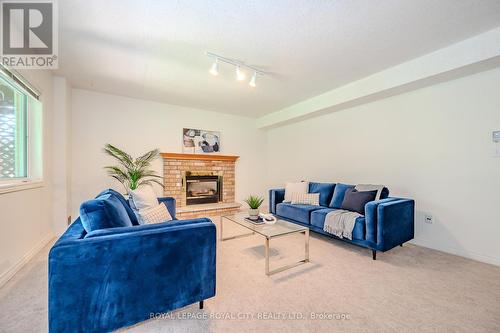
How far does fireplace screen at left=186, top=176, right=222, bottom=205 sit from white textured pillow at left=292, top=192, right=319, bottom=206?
2091 millimetres

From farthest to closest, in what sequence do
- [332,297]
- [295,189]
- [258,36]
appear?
[295,189] < [258,36] < [332,297]

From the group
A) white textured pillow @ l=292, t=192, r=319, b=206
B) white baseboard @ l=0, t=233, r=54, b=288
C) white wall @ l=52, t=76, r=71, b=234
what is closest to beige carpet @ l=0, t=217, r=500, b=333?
white baseboard @ l=0, t=233, r=54, b=288

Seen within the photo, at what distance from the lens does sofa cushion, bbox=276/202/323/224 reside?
347 cm

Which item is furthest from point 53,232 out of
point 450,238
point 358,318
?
point 450,238

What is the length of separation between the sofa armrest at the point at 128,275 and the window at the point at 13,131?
6.37ft

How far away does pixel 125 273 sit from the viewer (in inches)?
53.9

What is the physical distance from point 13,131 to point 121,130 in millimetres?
1849

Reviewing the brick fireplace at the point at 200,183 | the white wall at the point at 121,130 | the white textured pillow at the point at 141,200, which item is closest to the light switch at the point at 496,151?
the white textured pillow at the point at 141,200

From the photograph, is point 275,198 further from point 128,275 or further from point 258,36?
point 128,275

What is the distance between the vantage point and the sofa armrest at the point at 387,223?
2.54 metres

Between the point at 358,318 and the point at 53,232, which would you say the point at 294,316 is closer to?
the point at 358,318

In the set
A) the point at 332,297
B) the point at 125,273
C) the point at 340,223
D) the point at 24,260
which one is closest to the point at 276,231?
the point at 332,297

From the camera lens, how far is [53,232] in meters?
3.41

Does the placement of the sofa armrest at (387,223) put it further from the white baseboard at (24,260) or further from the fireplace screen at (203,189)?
the white baseboard at (24,260)
